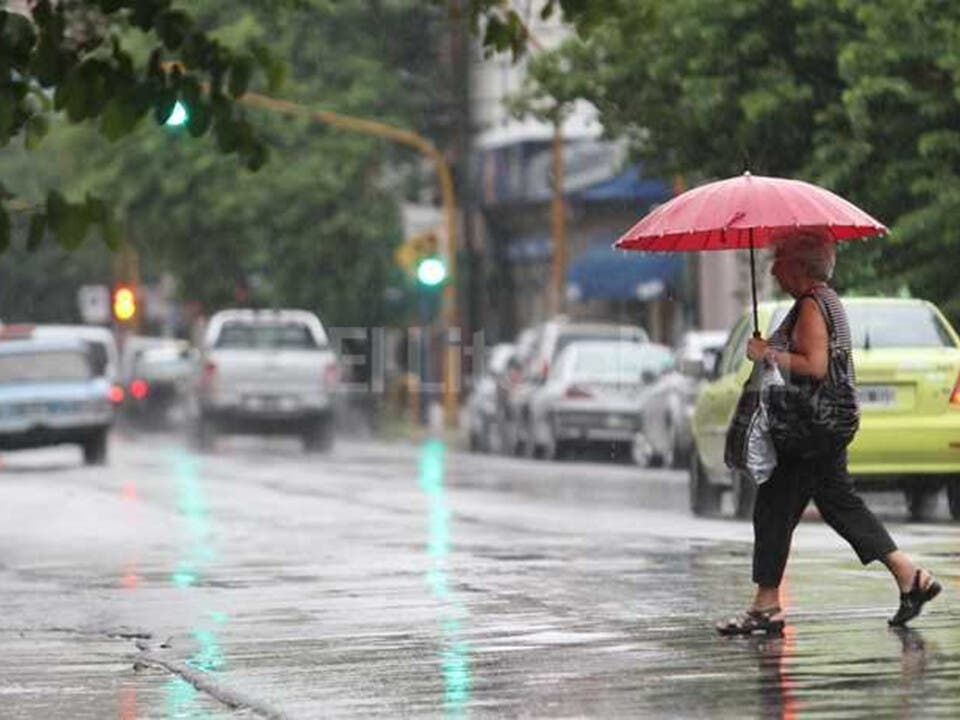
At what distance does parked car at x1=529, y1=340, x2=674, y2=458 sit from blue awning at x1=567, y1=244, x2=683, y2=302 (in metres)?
17.7

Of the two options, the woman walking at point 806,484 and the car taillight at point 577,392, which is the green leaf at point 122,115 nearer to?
the woman walking at point 806,484

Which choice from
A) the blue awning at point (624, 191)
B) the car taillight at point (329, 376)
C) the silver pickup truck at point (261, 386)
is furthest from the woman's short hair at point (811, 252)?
the blue awning at point (624, 191)

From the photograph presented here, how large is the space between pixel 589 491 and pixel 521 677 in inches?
718

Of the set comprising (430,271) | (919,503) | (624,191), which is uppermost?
(624,191)

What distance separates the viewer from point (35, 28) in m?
9.95

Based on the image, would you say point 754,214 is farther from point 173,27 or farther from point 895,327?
point 895,327

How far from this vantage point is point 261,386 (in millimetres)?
45250

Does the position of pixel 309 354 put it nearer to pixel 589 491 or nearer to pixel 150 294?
pixel 589 491

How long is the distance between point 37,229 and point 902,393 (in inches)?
532

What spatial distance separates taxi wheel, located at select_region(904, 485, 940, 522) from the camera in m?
23.0

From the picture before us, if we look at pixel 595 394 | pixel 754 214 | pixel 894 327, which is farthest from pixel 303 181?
pixel 754 214

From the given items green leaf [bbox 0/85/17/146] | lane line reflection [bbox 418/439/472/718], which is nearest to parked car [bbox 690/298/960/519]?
lane line reflection [bbox 418/439/472/718]

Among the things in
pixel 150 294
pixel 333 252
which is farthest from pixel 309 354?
pixel 150 294

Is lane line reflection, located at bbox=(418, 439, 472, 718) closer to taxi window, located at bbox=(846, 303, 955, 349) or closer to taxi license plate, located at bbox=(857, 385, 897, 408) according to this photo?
taxi license plate, located at bbox=(857, 385, 897, 408)
